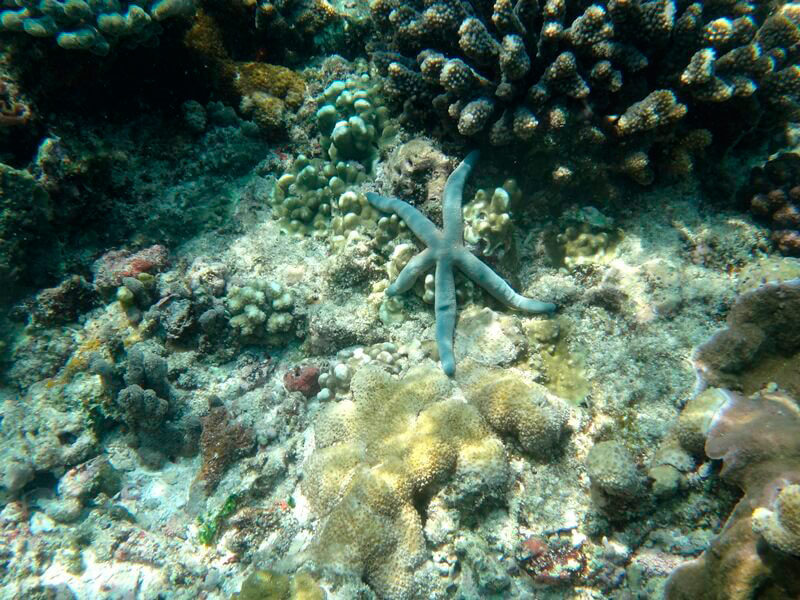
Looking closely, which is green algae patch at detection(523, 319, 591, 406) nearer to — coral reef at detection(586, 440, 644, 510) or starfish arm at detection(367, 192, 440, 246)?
coral reef at detection(586, 440, 644, 510)

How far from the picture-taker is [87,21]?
4.32 m

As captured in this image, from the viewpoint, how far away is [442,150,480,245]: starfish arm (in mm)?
3982

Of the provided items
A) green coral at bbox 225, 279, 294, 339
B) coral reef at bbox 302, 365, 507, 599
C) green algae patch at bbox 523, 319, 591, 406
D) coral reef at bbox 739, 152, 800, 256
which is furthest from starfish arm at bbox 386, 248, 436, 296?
coral reef at bbox 739, 152, 800, 256

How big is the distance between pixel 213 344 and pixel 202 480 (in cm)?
141

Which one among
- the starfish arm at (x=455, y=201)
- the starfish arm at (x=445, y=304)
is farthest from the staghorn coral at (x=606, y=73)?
the starfish arm at (x=445, y=304)

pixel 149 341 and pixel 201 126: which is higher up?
pixel 201 126

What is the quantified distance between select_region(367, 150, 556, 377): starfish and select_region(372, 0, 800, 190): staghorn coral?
755 mm

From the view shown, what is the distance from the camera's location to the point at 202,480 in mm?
4027

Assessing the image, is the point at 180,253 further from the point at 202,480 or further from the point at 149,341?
the point at 202,480

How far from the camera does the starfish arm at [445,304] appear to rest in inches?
154

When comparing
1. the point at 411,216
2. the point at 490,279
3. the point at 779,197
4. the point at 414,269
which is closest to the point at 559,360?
the point at 490,279

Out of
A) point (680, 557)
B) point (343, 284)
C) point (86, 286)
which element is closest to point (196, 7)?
point (86, 286)

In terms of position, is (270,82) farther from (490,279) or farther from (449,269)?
(490,279)

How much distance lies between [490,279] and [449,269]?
0.41 metres
